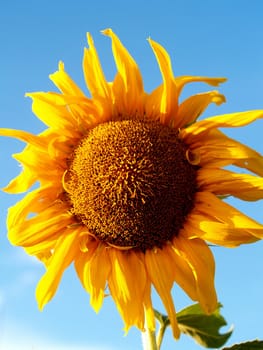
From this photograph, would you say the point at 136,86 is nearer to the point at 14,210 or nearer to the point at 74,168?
the point at 74,168

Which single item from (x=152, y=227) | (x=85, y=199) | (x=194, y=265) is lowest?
(x=194, y=265)

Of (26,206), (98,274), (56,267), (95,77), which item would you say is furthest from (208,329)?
(95,77)

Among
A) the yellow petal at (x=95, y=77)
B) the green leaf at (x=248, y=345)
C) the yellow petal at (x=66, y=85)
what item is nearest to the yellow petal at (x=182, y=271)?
the green leaf at (x=248, y=345)

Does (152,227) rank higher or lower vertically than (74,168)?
lower

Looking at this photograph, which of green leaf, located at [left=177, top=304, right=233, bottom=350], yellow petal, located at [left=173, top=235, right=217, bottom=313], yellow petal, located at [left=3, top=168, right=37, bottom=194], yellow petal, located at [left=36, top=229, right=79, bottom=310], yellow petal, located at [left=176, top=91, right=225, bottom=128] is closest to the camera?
yellow petal, located at [left=173, top=235, right=217, bottom=313]

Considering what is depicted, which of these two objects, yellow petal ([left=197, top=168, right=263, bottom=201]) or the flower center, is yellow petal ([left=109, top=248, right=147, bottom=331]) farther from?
yellow petal ([left=197, top=168, right=263, bottom=201])

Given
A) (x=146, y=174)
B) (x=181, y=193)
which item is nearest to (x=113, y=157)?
(x=146, y=174)

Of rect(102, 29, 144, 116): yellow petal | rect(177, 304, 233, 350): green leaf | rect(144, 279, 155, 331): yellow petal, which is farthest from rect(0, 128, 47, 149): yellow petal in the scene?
rect(177, 304, 233, 350): green leaf
